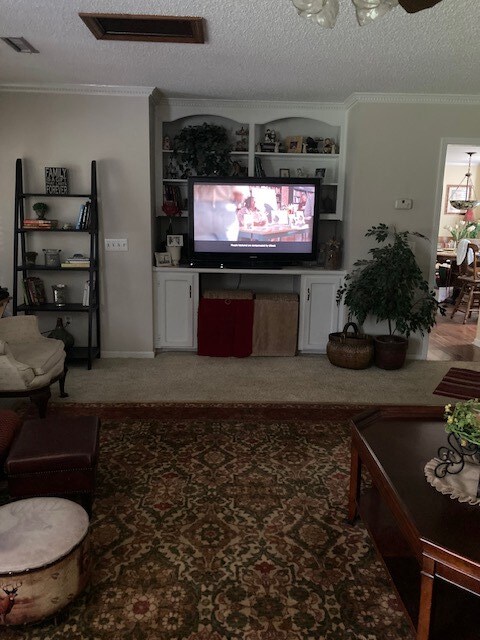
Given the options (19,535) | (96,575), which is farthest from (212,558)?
(19,535)

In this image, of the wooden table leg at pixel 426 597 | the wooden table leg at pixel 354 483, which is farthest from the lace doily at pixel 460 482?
the wooden table leg at pixel 354 483

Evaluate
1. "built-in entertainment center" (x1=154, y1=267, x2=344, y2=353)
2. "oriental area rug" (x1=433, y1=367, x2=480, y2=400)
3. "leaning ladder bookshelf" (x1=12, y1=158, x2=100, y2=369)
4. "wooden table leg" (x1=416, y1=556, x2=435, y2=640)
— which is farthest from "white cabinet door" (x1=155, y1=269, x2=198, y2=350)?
"wooden table leg" (x1=416, y1=556, x2=435, y2=640)

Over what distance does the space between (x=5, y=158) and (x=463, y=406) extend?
437cm

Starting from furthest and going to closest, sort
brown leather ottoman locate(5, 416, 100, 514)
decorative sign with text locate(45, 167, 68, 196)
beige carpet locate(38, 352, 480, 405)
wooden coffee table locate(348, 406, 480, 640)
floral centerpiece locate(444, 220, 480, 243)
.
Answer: floral centerpiece locate(444, 220, 480, 243), decorative sign with text locate(45, 167, 68, 196), beige carpet locate(38, 352, 480, 405), brown leather ottoman locate(5, 416, 100, 514), wooden coffee table locate(348, 406, 480, 640)

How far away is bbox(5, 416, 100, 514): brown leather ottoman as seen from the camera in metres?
2.09

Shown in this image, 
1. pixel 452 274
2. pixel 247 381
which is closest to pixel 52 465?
pixel 247 381

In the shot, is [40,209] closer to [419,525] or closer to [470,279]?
[419,525]

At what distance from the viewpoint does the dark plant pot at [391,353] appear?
14.9 ft

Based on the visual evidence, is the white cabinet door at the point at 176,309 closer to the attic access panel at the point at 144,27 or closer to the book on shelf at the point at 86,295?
the book on shelf at the point at 86,295

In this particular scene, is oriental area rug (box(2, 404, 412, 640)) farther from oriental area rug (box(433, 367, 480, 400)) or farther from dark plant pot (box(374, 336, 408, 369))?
dark plant pot (box(374, 336, 408, 369))

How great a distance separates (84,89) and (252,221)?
187cm

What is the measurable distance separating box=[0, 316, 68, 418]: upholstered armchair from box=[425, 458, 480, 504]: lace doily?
2328 millimetres

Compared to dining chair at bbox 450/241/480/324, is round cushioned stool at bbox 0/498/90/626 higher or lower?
lower

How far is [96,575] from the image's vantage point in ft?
6.18
